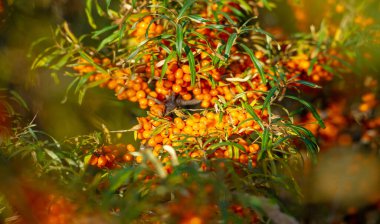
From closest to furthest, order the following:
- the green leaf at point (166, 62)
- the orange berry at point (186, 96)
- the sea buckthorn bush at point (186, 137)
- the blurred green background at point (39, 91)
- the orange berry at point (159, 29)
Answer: the sea buckthorn bush at point (186, 137) → the green leaf at point (166, 62) → the orange berry at point (186, 96) → the orange berry at point (159, 29) → the blurred green background at point (39, 91)

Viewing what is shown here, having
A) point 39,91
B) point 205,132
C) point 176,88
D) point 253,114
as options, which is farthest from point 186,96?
point 39,91

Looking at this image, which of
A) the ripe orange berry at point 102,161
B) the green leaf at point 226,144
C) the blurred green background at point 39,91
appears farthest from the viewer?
the blurred green background at point 39,91

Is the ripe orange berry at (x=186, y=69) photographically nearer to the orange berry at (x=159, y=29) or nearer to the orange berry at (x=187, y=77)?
the orange berry at (x=187, y=77)

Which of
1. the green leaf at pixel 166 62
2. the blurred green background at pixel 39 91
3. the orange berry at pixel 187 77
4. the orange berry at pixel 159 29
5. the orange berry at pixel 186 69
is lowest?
the blurred green background at pixel 39 91

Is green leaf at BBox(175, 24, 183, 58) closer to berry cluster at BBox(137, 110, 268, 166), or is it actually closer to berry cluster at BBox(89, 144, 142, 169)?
berry cluster at BBox(137, 110, 268, 166)

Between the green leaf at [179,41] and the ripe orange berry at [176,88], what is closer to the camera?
the green leaf at [179,41]

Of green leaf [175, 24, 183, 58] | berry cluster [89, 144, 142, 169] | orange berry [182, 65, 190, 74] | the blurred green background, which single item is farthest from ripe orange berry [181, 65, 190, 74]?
the blurred green background

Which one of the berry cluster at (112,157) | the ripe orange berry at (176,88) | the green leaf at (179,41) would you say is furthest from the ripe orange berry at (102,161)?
the green leaf at (179,41)

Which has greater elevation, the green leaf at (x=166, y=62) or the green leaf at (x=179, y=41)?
the green leaf at (x=179, y=41)

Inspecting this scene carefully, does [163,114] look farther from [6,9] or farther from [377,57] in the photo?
[377,57]

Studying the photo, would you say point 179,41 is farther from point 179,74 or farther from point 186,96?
point 186,96
